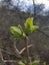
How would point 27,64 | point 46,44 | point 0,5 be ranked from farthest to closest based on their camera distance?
1. point 46,44
2. point 0,5
3. point 27,64

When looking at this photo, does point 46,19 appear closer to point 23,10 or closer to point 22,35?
point 23,10

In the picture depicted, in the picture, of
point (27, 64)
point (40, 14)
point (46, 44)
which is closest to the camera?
point (27, 64)

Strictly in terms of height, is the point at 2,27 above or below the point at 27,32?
below

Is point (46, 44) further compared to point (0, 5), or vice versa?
point (46, 44)

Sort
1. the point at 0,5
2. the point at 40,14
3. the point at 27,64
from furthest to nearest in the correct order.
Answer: the point at 0,5 → the point at 40,14 → the point at 27,64

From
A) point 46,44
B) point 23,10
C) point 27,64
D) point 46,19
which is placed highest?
point 27,64

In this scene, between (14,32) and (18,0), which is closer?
(14,32)

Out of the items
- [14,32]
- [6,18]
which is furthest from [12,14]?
[14,32]

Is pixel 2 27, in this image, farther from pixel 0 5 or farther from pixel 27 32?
pixel 27 32

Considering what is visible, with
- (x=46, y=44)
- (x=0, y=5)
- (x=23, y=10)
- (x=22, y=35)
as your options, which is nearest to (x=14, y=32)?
(x=22, y=35)
